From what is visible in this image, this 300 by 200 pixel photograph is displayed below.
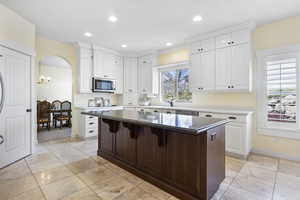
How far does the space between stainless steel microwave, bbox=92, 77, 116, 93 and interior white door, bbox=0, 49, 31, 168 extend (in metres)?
1.69

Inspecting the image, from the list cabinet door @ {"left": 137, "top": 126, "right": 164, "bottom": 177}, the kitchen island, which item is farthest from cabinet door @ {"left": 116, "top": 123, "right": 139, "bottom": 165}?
cabinet door @ {"left": 137, "top": 126, "right": 164, "bottom": 177}

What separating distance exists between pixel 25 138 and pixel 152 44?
3.71m

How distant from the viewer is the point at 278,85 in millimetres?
3123

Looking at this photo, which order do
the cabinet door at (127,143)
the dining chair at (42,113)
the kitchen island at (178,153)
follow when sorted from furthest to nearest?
the dining chair at (42,113)
the cabinet door at (127,143)
the kitchen island at (178,153)

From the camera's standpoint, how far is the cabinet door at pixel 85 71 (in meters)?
4.41

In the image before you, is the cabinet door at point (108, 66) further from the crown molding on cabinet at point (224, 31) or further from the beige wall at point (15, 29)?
the crown molding on cabinet at point (224, 31)

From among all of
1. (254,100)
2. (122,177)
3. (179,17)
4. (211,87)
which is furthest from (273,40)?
(122,177)

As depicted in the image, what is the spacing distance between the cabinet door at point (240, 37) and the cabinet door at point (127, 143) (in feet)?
8.96

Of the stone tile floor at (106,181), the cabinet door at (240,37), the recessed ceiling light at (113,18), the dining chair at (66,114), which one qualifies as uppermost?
the recessed ceiling light at (113,18)

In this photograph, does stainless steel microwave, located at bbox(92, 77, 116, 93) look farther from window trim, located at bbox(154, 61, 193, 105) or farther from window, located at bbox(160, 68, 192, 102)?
window, located at bbox(160, 68, 192, 102)

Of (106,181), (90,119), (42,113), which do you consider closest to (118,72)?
(90,119)

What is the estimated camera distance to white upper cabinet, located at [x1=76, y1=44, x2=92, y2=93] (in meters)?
4.41

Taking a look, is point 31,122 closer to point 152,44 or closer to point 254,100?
point 152,44

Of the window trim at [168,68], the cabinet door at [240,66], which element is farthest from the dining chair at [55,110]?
the cabinet door at [240,66]
